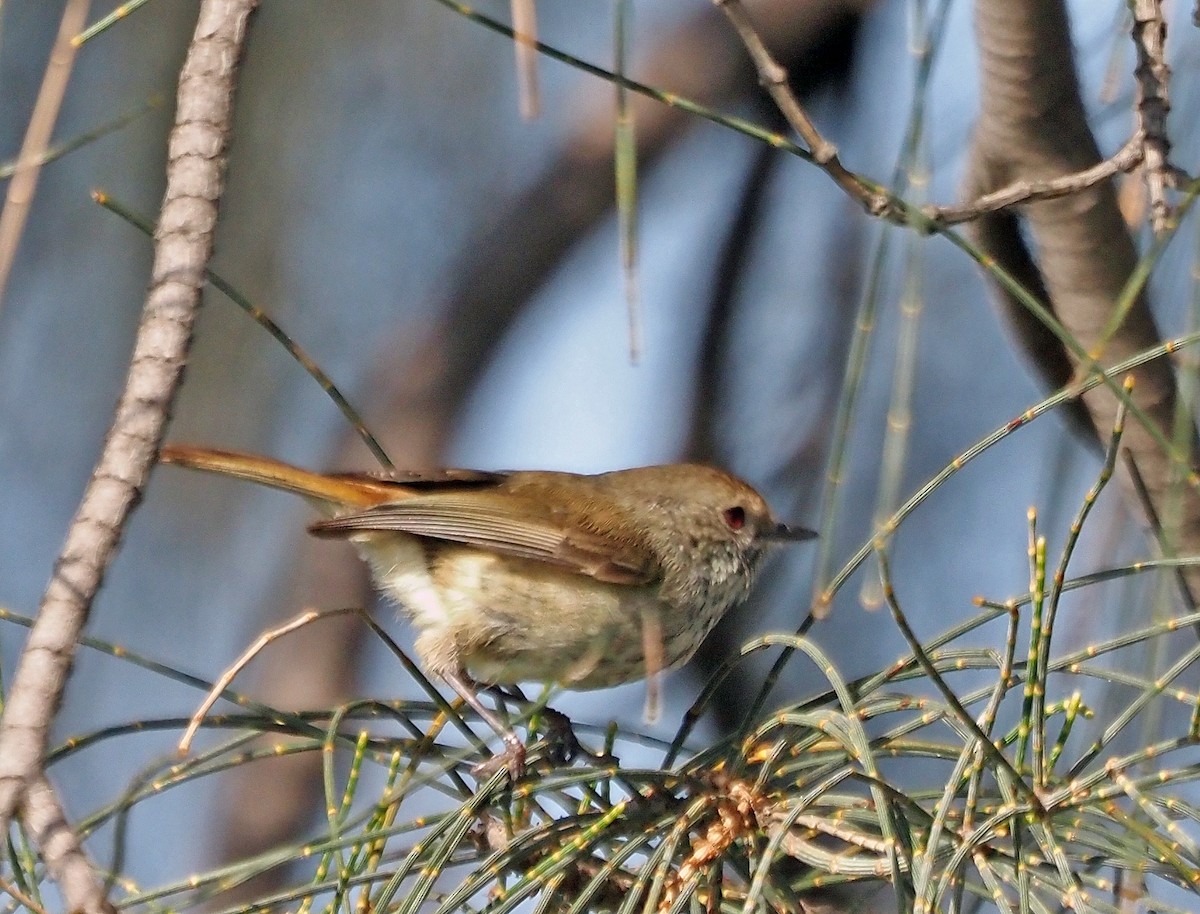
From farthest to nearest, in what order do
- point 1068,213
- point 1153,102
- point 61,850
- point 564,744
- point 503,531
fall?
1. point 503,531
2. point 1068,213
3. point 564,744
4. point 1153,102
5. point 61,850

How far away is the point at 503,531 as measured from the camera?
2518 millimetres

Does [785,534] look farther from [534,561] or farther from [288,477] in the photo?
[288,477]

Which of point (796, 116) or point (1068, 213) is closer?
point (796, 116)

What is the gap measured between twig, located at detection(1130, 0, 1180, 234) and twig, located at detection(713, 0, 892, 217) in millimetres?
307

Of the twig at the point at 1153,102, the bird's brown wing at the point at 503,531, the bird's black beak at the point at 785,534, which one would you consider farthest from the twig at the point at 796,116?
the bird's black beak at the point at 785,534

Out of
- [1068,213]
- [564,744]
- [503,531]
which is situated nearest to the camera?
[564,744]

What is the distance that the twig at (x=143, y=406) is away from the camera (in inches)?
42.2

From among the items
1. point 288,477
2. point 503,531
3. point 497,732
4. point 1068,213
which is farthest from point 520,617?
point 1068,213

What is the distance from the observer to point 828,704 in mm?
1556

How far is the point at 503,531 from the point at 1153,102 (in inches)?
56.5

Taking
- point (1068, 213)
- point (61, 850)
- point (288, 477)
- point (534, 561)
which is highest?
point (1068, 213)

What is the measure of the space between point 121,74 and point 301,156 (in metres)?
0.67

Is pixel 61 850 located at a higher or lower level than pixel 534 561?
lower

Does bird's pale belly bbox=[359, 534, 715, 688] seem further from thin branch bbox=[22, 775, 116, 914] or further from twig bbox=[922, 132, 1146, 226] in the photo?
thin branch bbox=[22, 775, 116, 914]
